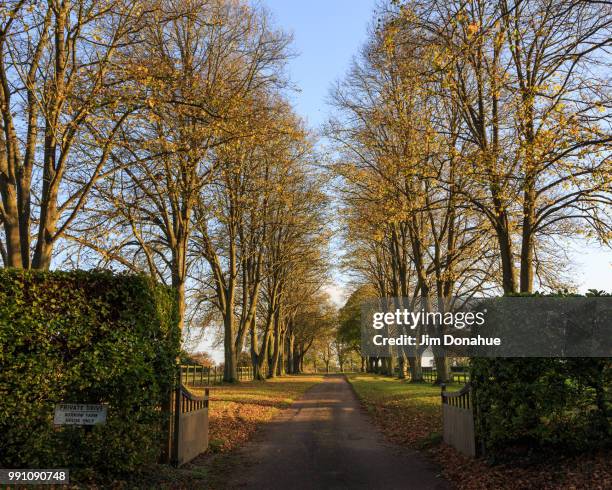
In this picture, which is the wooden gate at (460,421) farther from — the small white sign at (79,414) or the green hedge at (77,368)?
the small white sign at (79,414)

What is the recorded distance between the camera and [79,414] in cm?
744

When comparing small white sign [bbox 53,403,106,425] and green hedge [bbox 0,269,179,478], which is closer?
green hedge [bbox 0,269,179,478]

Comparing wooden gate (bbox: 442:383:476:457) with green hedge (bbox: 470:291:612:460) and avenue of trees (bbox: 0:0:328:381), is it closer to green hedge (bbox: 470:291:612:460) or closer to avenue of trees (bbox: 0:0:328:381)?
green hedge (bbox: 470:291:612:460)

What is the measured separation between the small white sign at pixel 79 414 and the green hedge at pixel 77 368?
0.08 metres

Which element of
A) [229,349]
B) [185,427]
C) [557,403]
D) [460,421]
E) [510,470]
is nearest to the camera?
[557,403]

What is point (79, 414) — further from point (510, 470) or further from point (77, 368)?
point (510, 470)

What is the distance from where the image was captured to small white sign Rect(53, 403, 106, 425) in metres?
7.35

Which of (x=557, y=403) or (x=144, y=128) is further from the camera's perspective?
(x=144, y=128)

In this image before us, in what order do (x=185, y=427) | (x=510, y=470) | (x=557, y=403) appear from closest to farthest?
(x=557, y=403)
(x=510, y=470)
(x=185, y=427)

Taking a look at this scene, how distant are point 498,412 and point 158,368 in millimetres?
5183

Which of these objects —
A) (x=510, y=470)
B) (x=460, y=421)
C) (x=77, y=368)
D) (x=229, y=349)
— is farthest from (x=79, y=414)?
(x=229, y=349)

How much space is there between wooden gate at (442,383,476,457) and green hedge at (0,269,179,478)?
17.0 feet

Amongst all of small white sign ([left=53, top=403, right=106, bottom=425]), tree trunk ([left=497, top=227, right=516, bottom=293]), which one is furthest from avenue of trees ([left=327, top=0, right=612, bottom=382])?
small white sign ([left=53, top=403, right=106, bottom=425])

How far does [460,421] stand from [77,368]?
21.8 ft
